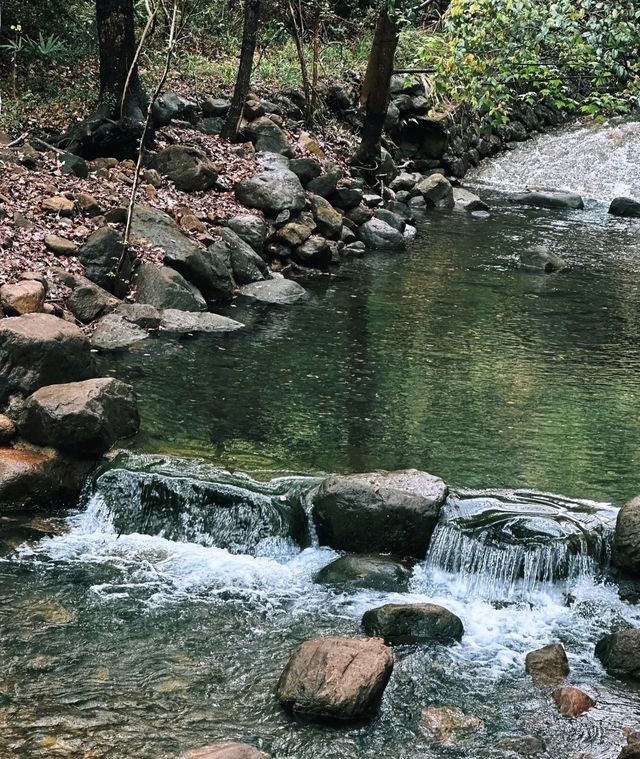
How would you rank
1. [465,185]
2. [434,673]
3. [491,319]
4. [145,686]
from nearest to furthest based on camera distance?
1. [145,686]
2. [434,673]
3. [491,319]
4. [465,185]

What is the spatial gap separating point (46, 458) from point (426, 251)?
10490 mm

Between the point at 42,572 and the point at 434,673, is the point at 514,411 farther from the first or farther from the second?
the point at 42,572

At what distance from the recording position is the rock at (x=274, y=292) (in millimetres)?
13953

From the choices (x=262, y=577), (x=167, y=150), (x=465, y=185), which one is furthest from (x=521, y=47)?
(x=465, y=185)

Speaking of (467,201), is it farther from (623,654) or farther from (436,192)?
(623,654)

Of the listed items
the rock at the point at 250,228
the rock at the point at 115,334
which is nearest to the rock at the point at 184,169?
the rock at the point at 250,228

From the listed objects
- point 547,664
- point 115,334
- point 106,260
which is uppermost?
point 106,260

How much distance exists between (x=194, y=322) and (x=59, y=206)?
103 inches

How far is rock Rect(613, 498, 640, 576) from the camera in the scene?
286 inches

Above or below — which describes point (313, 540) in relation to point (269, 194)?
below

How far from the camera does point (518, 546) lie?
7.45m

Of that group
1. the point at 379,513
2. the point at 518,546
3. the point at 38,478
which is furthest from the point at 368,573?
the point at 38,478

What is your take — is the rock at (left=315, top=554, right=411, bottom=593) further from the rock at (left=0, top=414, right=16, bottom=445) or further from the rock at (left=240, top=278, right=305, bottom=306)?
the rock at (left=240, top=278, right=305, bottom=306)

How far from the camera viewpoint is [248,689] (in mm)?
5957
